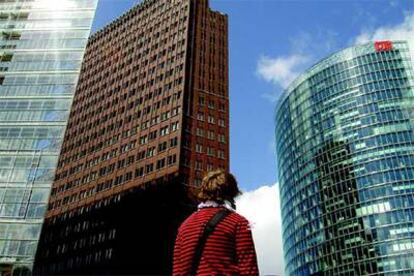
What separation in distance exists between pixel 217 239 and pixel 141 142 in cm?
7752

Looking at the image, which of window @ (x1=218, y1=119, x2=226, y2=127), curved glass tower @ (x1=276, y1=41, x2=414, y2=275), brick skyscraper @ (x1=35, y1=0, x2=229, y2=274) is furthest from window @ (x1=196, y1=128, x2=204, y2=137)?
curved glass tower @ (x1=276, y1=41, x2=414, y2=275)

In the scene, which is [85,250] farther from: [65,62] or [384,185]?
[384,185]

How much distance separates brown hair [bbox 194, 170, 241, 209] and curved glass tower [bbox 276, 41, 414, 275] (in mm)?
84221

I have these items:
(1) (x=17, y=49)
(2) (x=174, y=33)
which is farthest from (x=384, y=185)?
(1) (x=17, y=49)

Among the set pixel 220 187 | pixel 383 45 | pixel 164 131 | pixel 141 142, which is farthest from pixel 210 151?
pixel 220 187

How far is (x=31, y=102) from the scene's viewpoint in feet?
181

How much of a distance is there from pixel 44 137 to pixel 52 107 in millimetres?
4047

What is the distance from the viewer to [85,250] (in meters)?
77.8

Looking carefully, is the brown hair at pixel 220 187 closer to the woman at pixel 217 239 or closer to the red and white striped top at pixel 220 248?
the woman at pixel 217 239

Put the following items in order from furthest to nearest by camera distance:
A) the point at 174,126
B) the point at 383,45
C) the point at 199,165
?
1. the point at 383,45
2. the point at 174,126
3. the point at 199,165

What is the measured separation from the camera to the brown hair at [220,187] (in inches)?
158

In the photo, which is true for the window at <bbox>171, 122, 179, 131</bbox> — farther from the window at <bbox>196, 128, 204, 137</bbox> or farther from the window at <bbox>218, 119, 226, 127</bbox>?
the window at <bbox>218, 119, 226, 127</bbox>

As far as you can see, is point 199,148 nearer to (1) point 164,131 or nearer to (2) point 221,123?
(1) point 164,131

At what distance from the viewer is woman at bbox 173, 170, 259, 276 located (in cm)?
373
